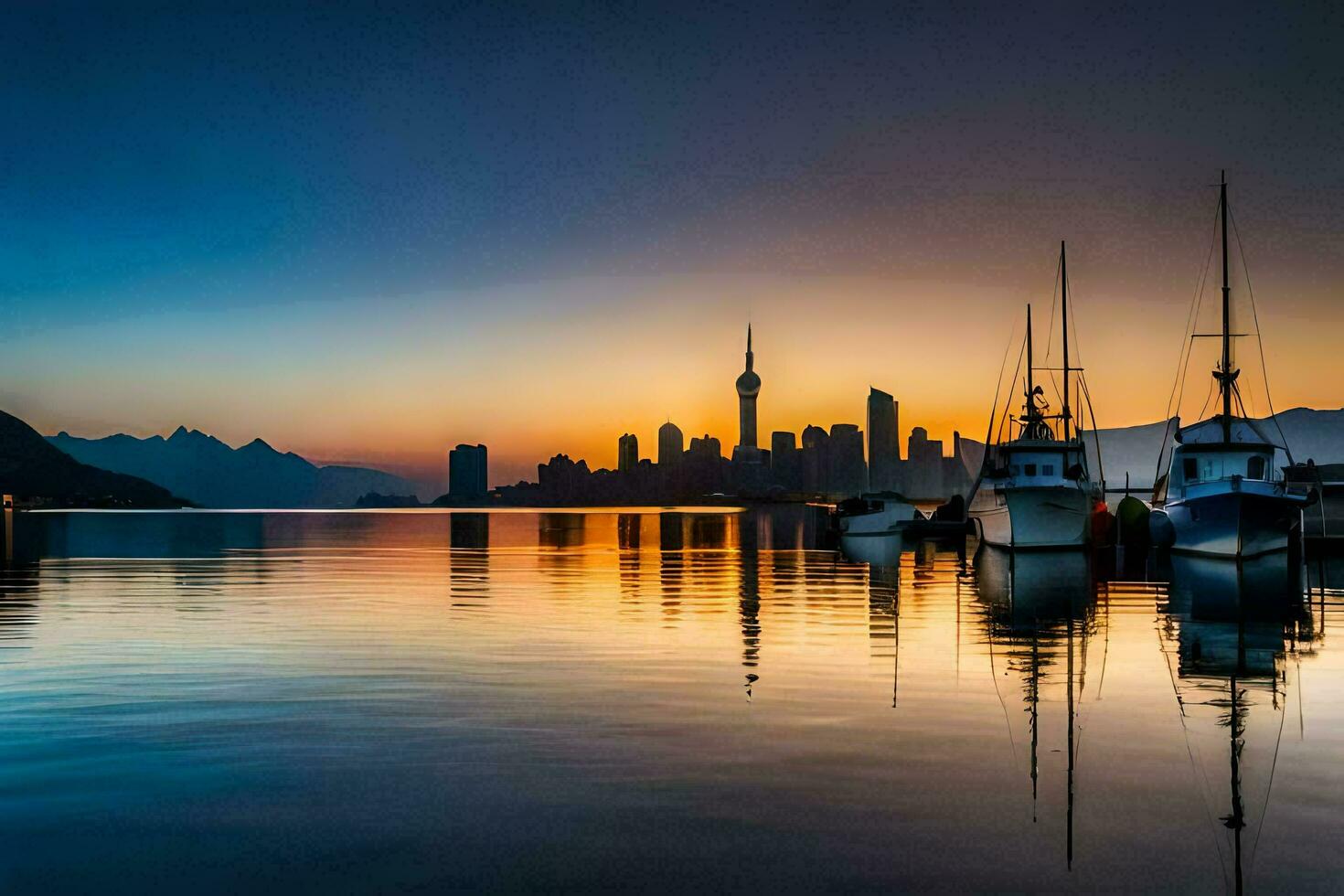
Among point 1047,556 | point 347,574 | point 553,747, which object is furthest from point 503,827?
point 1047,556

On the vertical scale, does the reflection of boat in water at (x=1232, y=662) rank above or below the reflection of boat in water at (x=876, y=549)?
above

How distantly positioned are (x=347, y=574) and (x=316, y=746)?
44087 mm

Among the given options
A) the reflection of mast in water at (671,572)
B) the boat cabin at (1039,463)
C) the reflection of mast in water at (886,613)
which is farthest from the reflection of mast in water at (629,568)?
the boat cabin at (1039,463)

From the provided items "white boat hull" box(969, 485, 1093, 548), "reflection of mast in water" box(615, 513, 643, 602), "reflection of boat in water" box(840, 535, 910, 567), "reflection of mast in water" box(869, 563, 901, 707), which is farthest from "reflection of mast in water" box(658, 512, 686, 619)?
"white boat hull" box(969, 485, 1093, 548)

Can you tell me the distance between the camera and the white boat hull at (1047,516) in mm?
Answer: 69438

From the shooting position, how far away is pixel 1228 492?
195ft

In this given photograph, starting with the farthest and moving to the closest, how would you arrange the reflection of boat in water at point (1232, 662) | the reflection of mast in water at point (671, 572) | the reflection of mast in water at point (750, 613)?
the reflection of mast in water at point (671, 572), the reflection of mast in water at point (750, 613), the reflection of boat in water at point (1232, 662)

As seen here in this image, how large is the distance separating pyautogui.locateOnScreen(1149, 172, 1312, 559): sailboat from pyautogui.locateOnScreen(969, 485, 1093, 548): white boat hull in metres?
4.99

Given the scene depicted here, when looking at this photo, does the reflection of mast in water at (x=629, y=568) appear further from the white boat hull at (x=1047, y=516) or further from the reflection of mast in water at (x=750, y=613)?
the white boat hull at (x=1047, y=516)

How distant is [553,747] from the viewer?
661 inches

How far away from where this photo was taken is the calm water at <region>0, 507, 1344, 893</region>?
1159cm

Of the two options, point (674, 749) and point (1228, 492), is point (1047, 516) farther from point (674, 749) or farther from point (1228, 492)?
point (674, 749)

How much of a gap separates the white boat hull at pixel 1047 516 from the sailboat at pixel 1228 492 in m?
4.99

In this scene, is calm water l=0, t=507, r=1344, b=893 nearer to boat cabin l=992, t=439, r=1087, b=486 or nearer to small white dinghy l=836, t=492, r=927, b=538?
boat cabin l=992, t=439, r=1087, b=486
